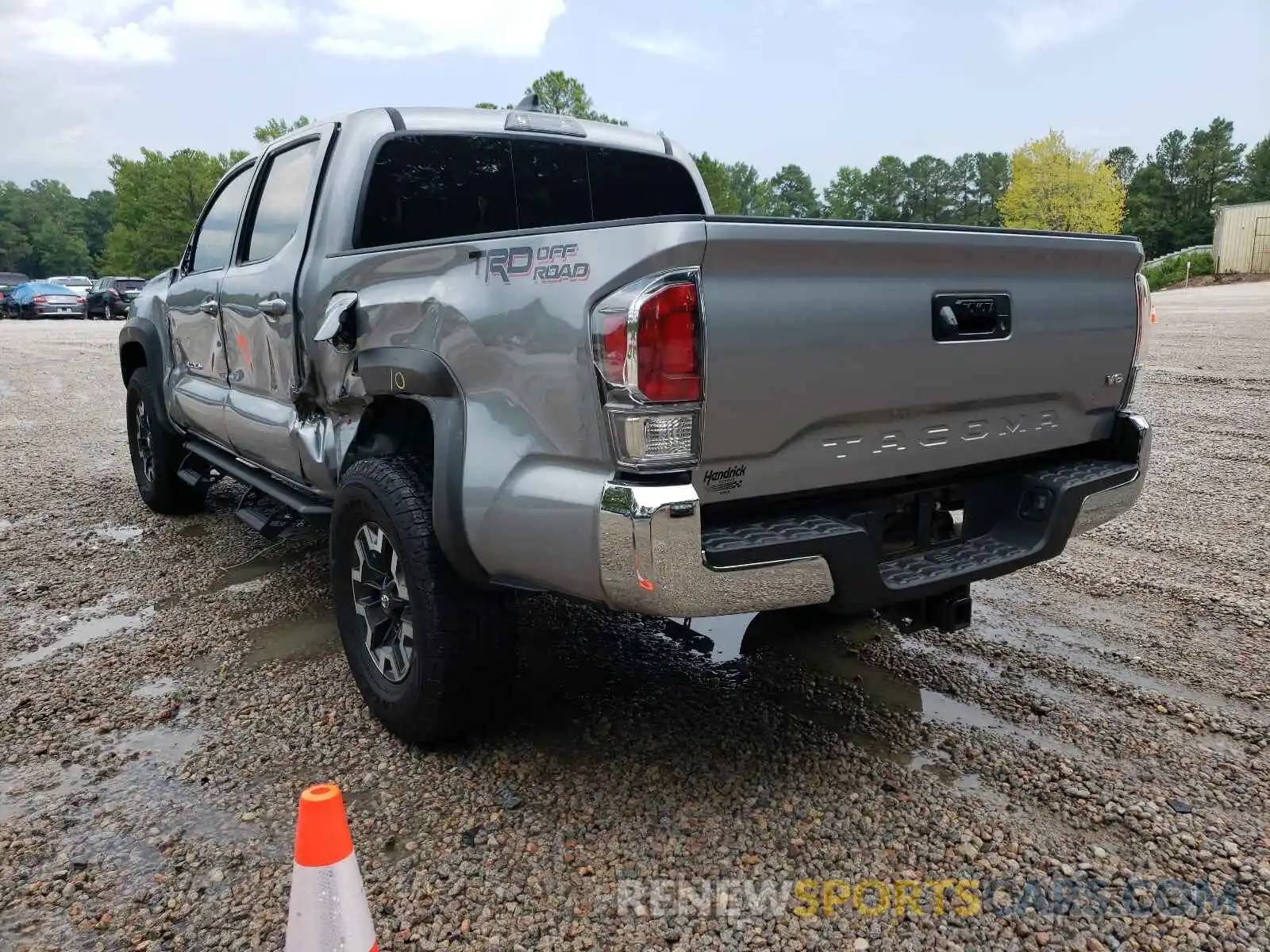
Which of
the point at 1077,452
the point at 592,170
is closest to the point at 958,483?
the point at 1077,452

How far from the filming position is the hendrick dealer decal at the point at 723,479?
7.74 feet

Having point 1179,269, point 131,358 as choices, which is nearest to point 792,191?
point 1179,269

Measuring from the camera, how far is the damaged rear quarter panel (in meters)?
2.28

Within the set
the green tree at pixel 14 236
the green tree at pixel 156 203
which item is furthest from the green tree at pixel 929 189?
the green tree at pixel 14 236

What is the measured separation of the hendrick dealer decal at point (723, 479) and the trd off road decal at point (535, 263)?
58 cm

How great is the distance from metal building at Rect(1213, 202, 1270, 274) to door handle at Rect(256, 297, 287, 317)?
48010 mm

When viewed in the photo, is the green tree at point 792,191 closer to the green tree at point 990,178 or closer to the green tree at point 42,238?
the green tree at point 990,178

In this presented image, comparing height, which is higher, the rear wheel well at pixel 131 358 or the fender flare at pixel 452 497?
the rear wheel well at pixel 131 358

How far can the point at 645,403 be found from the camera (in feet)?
7.27

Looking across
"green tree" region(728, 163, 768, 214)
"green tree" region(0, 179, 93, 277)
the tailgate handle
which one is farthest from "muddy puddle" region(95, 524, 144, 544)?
"green tree" region(0, 179, 93, 277)

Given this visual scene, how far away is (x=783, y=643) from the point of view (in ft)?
12.8

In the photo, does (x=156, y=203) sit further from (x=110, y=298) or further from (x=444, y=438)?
(x=444, y=438)

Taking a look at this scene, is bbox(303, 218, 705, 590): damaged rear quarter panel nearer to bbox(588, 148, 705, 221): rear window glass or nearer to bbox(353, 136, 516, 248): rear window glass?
bbox(353, 136, 516, 248): rear window glass

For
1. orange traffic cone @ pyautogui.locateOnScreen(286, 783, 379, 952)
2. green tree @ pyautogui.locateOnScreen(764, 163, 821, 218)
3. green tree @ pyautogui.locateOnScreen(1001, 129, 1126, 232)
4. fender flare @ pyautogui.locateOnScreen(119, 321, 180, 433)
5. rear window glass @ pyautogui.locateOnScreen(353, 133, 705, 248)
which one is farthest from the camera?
green tree @ pyautogui.locateOnScreen(764, 163, 821, 218)
